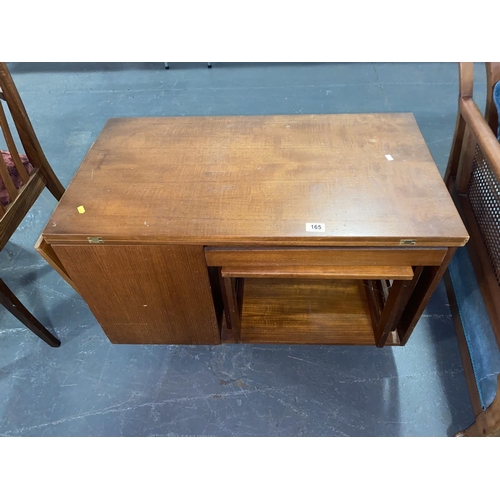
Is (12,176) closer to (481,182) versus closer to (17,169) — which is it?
(17,169)

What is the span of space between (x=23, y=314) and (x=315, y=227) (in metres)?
0.92

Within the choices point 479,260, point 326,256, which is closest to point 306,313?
point 326,256

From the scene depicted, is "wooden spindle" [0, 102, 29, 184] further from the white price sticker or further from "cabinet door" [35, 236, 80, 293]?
the white price sticker

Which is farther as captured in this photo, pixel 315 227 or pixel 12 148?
pixel 12 148

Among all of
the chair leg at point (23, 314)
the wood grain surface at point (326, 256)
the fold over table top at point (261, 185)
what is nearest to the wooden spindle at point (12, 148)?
the fold over table top at point (261, 185)

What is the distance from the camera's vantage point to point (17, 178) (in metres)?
1.32

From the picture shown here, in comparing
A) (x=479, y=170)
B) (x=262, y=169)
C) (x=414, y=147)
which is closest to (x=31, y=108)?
(x=262, y=169)

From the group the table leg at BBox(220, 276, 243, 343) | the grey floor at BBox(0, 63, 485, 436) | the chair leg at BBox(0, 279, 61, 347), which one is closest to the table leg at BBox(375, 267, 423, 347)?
the grey floor at BBox(0, 63, 485, 436)

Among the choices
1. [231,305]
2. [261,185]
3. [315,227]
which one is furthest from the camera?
[231,305]

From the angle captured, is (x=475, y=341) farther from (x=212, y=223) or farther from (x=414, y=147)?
(x=212, y=223)

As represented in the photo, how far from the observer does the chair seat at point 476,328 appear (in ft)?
3.20

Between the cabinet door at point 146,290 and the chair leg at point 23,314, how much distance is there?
218 millimetres

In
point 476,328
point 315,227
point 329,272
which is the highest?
point 315,227

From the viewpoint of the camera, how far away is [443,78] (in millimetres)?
2477
